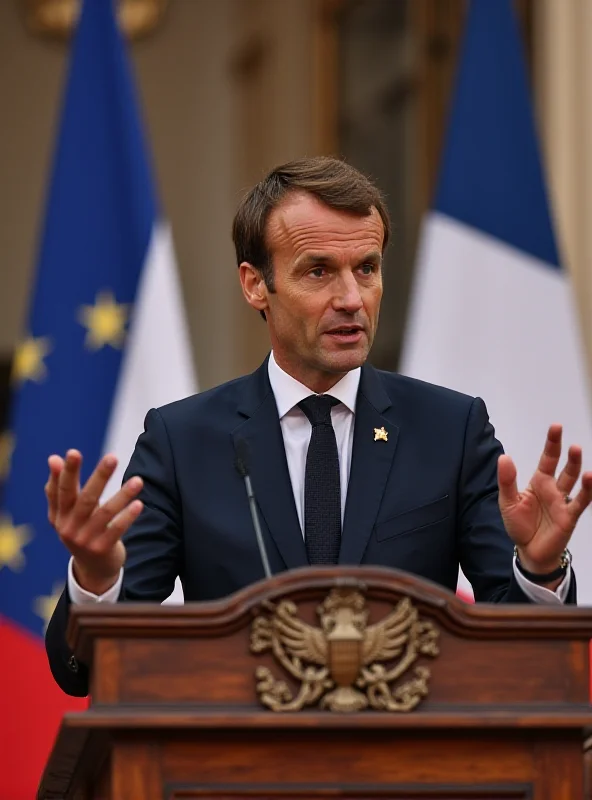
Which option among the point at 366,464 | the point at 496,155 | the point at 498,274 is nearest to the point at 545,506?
the point at 366,464

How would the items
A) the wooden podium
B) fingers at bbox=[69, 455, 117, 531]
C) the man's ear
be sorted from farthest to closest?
the man's ear, fingers at bbox=[69, 455, 117, 531], the wooden podium

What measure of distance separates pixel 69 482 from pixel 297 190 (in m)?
1.02

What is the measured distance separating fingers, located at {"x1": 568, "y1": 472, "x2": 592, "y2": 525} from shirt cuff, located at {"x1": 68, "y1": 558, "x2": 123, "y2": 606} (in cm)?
78

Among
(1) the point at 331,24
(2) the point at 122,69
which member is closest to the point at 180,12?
(1) the point at 331,24

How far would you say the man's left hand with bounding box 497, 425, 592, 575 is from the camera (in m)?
2.70

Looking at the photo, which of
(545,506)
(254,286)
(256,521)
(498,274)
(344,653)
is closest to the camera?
(344,653)

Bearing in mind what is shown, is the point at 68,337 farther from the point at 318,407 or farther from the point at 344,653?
the point at 344,653

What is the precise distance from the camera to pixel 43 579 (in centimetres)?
571

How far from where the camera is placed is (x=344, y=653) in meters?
2.45

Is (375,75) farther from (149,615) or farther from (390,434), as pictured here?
(149,615)

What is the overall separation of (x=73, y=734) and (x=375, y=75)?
258 inches

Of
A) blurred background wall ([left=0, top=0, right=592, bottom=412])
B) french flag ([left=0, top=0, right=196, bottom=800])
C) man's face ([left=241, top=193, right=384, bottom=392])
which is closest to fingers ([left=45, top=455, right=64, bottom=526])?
man's face ([left=241, top=193, right=384, bottom=392])

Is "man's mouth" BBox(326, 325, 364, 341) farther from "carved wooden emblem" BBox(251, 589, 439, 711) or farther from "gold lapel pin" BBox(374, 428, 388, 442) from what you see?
"carved wooden emblem" BBox(251, 589, 439, 711)

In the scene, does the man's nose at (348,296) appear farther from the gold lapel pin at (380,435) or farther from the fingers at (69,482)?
the fingers at (69,482)
